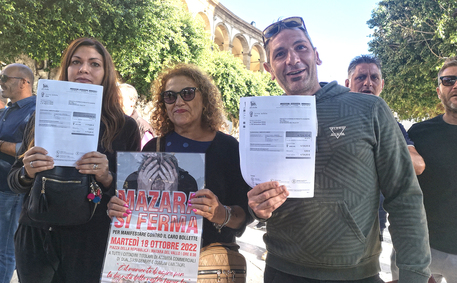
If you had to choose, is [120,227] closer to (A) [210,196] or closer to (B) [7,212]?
(A) [210,196]

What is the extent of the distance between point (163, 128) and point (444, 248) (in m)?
2.22

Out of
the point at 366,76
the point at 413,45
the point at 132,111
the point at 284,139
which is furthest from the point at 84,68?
the point at 413,45

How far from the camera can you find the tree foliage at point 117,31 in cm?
1068

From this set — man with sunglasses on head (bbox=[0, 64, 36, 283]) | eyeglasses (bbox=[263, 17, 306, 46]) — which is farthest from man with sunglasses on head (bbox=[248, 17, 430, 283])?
man with sunglasses on head (bbox=[0, 64, 36, 283])

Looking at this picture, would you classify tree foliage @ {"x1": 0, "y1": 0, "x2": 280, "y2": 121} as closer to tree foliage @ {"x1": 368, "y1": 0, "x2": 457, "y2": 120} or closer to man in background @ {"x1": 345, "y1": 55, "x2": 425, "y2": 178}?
man in background @ {"x1": 345, "y1": 55, "x2": 425, "y2": 178}

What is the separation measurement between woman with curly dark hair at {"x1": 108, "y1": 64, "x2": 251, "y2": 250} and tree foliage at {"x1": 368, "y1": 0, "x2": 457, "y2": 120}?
1284cm

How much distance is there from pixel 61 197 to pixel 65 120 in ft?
1.33

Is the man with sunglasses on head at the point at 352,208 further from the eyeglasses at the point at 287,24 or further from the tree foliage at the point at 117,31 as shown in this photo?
the tree foliage at the point at 117,31

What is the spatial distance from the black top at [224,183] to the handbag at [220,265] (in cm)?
12

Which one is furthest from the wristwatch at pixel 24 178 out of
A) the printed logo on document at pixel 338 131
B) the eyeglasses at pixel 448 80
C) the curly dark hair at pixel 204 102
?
the eyeglasses at pixel 448 80

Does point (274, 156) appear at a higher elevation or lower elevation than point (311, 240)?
higher

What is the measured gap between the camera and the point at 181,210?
157cm

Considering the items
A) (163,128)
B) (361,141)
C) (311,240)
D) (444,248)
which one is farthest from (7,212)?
(444,248)

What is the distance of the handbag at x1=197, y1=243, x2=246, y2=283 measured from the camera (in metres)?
1.55
